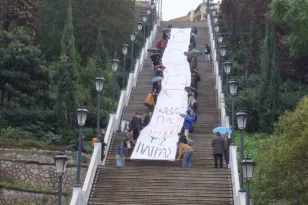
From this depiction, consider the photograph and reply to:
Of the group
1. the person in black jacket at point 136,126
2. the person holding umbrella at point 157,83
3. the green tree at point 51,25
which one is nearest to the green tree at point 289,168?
the person in black jacket at point 136,126

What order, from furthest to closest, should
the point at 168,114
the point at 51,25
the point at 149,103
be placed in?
the point at 51,25 < the point at 149,103 < the point at 168,114

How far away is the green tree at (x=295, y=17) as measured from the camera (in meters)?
33.2

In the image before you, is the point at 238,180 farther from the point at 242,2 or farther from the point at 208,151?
the point at 242,2

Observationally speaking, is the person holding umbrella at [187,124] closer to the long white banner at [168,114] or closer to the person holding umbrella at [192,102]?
the long white banner at [168,114]

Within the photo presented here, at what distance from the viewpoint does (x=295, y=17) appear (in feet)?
109

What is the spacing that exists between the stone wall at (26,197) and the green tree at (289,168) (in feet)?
24.8

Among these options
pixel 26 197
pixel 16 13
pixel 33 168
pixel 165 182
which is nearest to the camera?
pixel 165 182

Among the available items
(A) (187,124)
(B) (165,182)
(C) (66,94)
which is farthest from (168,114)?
(B) (165,182)

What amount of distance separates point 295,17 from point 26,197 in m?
11.4

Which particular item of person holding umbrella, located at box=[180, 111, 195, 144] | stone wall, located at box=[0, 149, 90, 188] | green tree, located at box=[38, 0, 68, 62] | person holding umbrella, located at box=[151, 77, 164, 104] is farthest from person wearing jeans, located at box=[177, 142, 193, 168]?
green tree, located at box=[38, 0, 68, 62]

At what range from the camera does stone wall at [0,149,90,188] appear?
32219 mm

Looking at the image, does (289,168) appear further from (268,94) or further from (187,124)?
(268,94)

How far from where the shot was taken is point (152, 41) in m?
54.0

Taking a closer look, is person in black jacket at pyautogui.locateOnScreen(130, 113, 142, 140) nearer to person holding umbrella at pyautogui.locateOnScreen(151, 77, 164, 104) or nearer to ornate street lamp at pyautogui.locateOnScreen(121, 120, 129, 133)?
ornate street lamp at pyautogui.locateOnScreen(121, 120, 129, 133)
